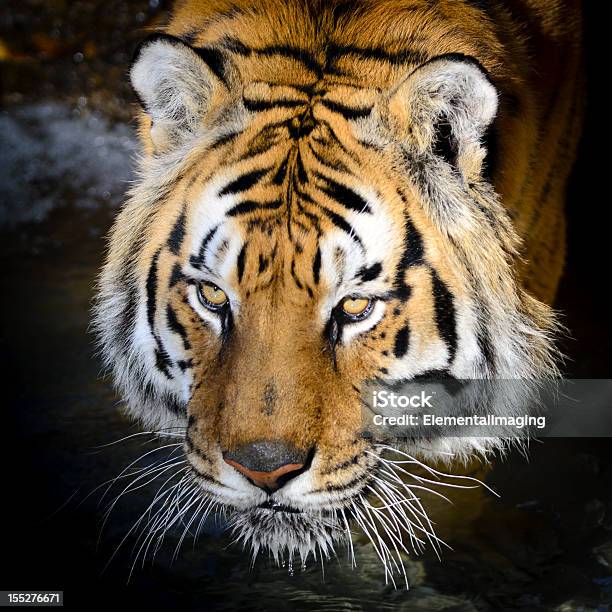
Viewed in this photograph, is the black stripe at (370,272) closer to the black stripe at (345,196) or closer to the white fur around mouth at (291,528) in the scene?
the black stripe at (345,196)

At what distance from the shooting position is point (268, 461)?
2201mm

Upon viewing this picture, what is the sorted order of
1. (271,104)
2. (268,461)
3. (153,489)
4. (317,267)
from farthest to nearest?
(153,489)
(271,104)
(317,267)
(268,461)

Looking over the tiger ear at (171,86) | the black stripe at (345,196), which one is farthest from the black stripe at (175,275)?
the black stripe at (345,196)

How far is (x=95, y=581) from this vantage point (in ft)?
9.43

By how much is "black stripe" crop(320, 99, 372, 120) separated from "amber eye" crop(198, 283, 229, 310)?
0.53 meters

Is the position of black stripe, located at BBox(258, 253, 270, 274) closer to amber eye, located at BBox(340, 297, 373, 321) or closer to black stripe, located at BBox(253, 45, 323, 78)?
amber eye, located at BBox(340, 297, 373, 321)

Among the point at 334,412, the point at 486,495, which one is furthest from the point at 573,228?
the point at 334,412

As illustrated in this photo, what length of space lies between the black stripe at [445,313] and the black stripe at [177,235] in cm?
64

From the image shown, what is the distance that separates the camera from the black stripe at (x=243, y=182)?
2.48m

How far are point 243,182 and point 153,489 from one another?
48.6 inches

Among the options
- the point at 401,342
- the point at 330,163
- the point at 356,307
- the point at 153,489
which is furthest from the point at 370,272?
the point at 153,489

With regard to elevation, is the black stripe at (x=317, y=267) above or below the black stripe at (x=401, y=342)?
above

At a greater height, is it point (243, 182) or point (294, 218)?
point (243, 182)

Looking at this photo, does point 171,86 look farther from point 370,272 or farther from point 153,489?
point 153,489
